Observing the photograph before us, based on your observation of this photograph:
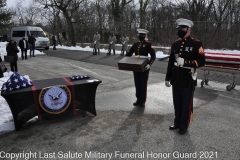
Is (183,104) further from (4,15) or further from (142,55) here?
(4,15)

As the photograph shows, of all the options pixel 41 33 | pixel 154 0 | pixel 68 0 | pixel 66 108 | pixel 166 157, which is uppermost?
pixel 154 0

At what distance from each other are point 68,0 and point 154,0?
18.9 metres

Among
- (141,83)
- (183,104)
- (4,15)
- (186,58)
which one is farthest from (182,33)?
(4,15)

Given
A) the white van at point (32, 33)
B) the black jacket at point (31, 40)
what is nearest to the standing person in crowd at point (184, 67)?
the black jacket at point (31, 40)

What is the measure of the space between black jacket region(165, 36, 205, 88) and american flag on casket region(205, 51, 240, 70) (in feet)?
11.9

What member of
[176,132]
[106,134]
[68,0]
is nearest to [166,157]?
[176,132]

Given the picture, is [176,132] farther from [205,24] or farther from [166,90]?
[205,24]

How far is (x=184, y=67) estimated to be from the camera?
157 inches

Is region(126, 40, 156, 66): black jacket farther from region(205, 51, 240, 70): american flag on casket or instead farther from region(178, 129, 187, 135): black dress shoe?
region(205, 51, 240, 70): american flag on casket

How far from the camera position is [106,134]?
13.4 feet

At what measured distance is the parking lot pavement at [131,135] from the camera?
344 cm

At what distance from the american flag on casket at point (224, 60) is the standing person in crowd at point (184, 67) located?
142 inches

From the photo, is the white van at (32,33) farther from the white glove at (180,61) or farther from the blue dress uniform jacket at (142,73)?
the white glove at (180,61)

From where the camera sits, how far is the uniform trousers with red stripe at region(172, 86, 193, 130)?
401 cm
